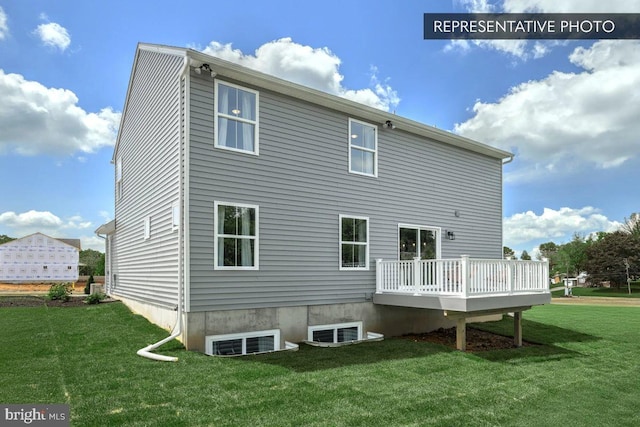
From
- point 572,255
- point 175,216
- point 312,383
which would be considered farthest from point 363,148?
point 572,255

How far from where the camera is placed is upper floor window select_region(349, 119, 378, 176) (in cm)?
1012

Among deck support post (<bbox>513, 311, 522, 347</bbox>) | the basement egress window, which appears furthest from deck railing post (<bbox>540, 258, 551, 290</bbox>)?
the basement egress window

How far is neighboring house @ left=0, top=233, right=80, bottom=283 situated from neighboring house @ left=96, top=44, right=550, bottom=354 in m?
35.2

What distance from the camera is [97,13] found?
34.2ft

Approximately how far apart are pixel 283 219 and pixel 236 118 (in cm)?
232

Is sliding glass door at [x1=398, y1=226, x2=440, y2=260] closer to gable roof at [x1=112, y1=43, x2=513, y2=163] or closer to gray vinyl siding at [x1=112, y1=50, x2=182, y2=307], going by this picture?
gable roof at [x1=112, y1=43, x2=513, y2=163]

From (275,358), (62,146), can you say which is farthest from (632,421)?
(62,146)

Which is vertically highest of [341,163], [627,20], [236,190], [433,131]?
[627,20]

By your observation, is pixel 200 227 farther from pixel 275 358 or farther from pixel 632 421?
pixel 632 421

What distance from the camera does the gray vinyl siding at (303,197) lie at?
772cm

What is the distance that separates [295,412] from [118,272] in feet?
36.8

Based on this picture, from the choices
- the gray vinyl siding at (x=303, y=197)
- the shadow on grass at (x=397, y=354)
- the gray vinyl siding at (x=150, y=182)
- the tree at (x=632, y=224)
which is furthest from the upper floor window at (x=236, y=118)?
the tree at (x=632, y=224)

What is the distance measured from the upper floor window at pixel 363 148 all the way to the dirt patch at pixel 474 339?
14.5 ft

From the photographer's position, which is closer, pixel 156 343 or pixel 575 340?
pixel 156 343
